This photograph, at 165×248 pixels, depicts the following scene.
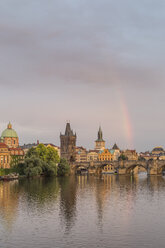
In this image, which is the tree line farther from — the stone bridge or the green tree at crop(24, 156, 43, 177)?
the stone bridge

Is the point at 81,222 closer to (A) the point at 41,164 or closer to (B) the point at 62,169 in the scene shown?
(A) the point at 41,164

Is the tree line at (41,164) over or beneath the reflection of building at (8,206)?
over

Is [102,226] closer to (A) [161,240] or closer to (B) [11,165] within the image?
(A) [161,240]

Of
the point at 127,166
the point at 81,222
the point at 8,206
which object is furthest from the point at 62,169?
the point at 81,222

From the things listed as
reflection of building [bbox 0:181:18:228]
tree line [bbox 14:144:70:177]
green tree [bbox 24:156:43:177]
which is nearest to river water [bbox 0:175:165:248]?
reflection of building [bbox 0:181:18:228]

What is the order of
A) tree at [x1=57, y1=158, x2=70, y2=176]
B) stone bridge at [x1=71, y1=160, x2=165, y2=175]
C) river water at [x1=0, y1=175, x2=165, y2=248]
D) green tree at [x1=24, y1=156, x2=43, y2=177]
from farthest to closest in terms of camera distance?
stone bridge at [x1=71, y1=160, x2=165, y2=175] < tree at [x1=57, y1=158, x2=70, y2=176] < green tree at [x1=24, y1=156, x2=43, y2=177] < river water at [x1=0, y1=175, x2=165, y2=248]

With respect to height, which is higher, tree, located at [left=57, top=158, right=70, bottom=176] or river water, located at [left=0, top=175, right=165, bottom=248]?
tree, located at [left=57, top=158, right=70, bottom=176]

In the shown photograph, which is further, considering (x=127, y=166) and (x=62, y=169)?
(x=127, y=166)

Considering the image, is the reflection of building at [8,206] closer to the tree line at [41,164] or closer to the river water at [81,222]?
the river water at [81,222]

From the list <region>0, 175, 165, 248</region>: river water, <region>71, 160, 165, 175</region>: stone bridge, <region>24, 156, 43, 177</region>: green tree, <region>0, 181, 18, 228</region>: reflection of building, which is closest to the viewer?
<region>0, 175, 165, 248</region>: river water

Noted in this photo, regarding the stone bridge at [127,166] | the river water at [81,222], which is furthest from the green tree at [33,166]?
the stone bridge at [127,166]

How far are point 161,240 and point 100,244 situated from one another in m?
6.95

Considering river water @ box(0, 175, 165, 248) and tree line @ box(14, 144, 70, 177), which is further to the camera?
tree line @ box(14, 144, 70, 177)

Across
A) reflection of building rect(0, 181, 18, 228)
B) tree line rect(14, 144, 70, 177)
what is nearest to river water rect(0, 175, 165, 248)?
reflection of building rect(0, 181, 18, 228)
